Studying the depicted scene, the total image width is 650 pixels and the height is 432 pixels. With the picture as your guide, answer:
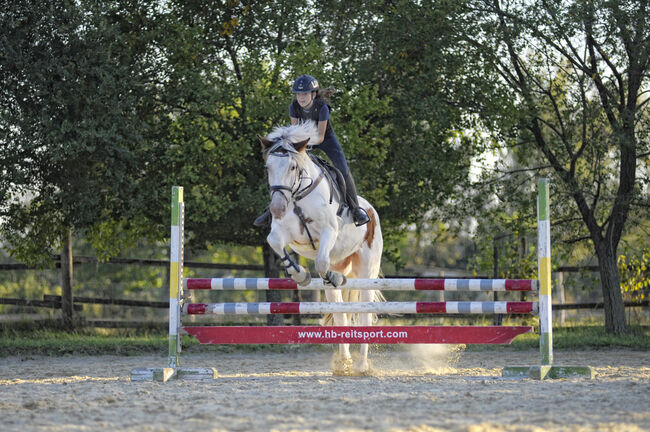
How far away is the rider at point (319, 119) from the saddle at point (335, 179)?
0.07m

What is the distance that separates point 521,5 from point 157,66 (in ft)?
19.8

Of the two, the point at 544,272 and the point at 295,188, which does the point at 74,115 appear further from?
the point at 544,272

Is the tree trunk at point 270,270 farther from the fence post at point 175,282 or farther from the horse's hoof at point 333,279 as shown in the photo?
the horse's hoof at point 333,279

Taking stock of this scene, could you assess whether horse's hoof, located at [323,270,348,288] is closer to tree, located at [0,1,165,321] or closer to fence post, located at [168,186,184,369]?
fence post, located at [168,186,184,369]

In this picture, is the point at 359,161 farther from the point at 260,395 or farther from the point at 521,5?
the point at 260,395

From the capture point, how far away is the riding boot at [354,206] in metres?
7.56

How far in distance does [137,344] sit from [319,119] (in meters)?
6.19

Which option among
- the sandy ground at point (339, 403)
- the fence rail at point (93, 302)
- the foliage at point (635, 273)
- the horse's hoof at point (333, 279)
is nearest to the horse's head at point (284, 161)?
the horse's hoof at point (333, 279)

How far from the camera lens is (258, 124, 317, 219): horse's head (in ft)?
21.4

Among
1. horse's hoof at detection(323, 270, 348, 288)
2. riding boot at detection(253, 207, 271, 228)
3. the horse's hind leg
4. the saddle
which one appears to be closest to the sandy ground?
the horse's hind leg

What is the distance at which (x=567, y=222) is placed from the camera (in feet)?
44.8

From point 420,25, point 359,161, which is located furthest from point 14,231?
point 420,25

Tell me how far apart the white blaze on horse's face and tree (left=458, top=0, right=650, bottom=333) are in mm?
7016

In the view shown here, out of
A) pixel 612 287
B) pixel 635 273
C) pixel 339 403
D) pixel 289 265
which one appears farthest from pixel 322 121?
pixel 635 273
